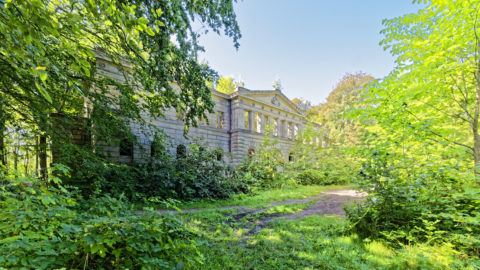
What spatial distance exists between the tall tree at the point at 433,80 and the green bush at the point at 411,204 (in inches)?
22.4

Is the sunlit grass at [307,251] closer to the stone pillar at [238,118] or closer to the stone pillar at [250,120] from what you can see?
the stone pillar at [238,118]

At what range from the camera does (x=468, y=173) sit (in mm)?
3000

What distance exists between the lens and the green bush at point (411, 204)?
303 cm

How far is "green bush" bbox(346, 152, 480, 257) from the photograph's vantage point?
3.03 metres

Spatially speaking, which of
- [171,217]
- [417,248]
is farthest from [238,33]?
[417,248]

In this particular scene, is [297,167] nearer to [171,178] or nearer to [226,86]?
[171,178]

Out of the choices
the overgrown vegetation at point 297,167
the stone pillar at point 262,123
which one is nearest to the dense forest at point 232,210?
the overgrown vegetation at point 297,167

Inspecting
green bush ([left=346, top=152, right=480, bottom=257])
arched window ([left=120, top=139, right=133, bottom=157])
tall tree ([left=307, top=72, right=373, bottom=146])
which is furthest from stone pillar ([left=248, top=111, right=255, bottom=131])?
green bush ([left=346, top=152, right=480, bottom=257])

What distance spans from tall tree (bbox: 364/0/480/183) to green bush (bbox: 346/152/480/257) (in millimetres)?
570

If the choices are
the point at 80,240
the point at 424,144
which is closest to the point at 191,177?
the point at 80,240

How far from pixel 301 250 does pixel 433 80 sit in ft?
15.5

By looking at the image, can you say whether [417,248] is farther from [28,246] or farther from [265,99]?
[265,99]

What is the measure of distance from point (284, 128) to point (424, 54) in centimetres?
1783

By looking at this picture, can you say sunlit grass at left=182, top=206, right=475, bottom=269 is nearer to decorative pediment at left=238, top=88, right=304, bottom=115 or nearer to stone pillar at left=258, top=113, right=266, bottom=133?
decorative pediment at left=238, top=88, right=304, bottom=115
